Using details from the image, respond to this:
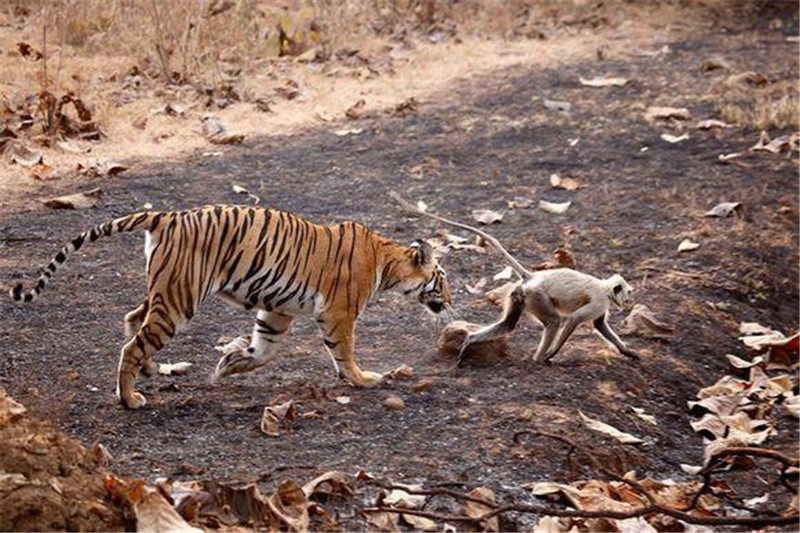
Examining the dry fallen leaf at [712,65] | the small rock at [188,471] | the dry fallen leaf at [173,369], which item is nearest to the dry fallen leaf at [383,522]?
the small rock at [188,471]

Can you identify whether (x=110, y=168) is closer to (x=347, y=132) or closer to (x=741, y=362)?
(x=347, y=132)

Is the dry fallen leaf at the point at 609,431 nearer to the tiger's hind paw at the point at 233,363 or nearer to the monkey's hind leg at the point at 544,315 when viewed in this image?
the monkey's hind leg at the point at 544,315

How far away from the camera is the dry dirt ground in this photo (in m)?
6.11

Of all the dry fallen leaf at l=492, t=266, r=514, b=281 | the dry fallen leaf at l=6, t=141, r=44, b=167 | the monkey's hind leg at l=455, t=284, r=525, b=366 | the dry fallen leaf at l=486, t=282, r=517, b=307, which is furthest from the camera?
the dry fallen leaf at l=6, t=141, r=44, b=167

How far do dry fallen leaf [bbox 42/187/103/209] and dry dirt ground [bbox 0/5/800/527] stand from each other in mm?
86

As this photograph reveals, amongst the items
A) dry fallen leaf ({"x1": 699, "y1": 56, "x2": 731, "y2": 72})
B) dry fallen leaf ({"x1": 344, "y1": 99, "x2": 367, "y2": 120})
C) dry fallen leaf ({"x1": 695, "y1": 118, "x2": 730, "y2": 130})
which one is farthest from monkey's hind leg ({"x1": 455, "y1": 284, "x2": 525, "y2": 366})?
dry fallen leaf ({"x1": 699, "y1": 56, "x2": 731, "y2": 72})

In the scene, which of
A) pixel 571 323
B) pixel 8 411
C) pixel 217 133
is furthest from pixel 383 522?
pixel 217 133

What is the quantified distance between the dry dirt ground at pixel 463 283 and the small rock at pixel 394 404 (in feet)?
0.14

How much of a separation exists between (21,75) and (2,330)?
17.1 feet

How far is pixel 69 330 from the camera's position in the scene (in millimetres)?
7500

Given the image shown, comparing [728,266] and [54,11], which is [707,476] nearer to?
[728,266]

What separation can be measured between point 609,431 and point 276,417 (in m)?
1.62

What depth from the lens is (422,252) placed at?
24.4 ft

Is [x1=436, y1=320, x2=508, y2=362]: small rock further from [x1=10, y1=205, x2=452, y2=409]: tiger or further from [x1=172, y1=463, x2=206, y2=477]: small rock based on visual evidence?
[x1=172, y1=463, x2=206, y2=477]: small rock
